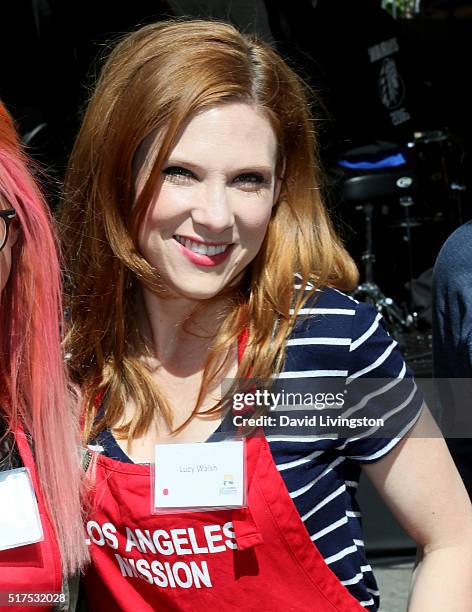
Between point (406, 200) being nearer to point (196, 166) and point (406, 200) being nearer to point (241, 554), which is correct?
point (196, 166)

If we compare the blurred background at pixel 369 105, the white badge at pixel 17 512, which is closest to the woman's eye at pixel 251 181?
the white badge at pixel 17 512

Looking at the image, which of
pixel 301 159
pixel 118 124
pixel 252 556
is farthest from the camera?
pixel 301 159

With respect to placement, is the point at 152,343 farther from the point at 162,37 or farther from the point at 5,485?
the point at 162,37

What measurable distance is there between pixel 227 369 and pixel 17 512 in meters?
0.43

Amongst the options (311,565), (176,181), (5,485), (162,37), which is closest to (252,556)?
(311,565)

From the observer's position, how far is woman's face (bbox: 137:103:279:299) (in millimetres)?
1551

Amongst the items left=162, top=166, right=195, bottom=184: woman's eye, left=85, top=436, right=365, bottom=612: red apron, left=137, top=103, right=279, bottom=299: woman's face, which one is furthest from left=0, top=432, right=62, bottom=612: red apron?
left=162, top=166, right=195, bottom=184: woman's eye

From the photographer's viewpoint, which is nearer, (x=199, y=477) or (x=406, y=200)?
(x=199, y=477)

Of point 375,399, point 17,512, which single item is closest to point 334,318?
point 375,399

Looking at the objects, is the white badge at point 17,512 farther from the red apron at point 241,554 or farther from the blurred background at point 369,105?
the blurred background at point 369,105

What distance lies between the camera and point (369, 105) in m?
4.85

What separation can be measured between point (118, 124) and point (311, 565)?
0.82 meters

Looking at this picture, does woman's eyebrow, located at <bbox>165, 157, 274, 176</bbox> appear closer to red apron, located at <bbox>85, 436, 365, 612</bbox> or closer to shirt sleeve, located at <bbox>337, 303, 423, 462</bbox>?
shirt sleeve, located at <bbox>337, 303, 423, 462</bbox>

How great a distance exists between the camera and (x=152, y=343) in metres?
1.74
